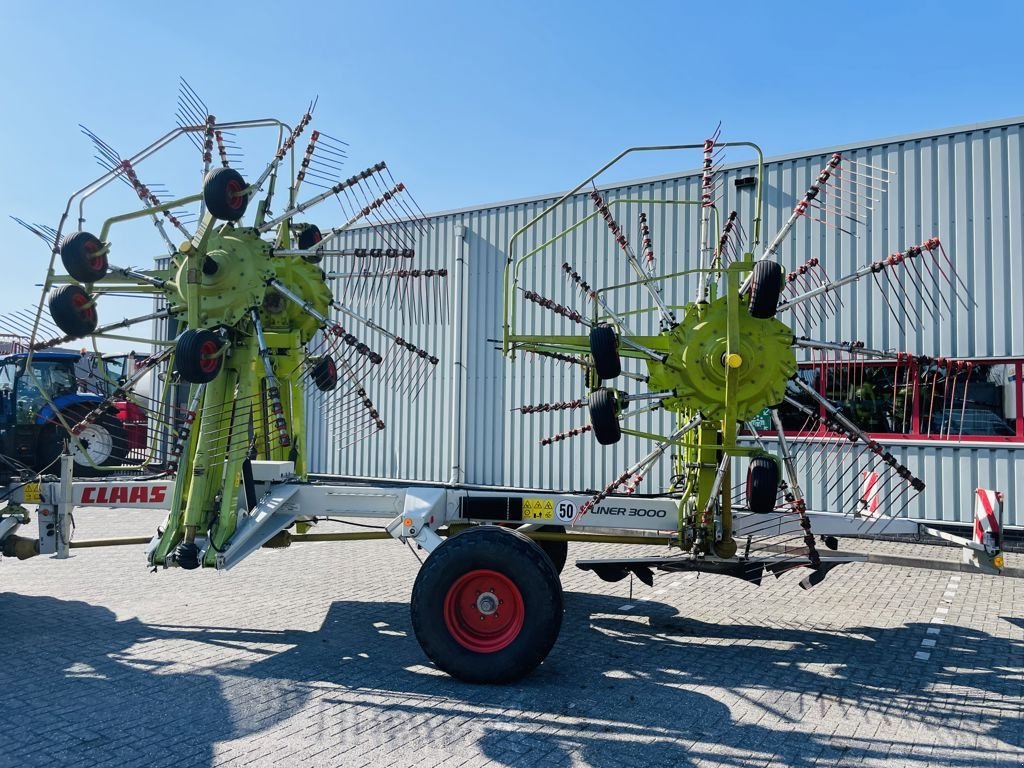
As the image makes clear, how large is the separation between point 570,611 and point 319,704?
314 cm

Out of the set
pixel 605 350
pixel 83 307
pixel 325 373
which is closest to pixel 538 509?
pixel 605 350

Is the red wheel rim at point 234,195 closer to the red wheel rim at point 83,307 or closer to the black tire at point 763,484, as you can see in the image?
the red wheel rim at point 83,307

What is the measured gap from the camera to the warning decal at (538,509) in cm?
652

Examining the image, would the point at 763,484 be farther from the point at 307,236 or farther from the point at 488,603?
the point at 307,236

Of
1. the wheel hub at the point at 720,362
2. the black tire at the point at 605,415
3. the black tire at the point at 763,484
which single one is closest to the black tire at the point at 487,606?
the black tire at the point at 605,415

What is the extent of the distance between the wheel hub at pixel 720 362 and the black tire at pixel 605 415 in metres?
0.86

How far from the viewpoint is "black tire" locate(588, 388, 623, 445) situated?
5996 millimetres

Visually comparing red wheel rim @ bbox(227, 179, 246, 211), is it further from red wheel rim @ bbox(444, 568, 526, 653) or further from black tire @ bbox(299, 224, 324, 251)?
red wheel rim @ bbox(444, 568, 526, 653)

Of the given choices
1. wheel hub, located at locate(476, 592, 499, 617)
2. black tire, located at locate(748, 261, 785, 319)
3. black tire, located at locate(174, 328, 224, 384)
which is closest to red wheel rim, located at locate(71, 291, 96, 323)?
black tire, located at locate(174, 328, 224, 384)

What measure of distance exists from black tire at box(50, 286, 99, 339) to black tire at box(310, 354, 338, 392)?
1.95 metres

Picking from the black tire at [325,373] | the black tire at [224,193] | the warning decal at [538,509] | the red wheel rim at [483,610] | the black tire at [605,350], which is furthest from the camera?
the black tire at [325,373]

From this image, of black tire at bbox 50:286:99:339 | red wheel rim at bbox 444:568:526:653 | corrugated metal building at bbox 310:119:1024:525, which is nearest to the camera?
red wheel rim at bbox 444:568:526:653

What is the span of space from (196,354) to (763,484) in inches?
168

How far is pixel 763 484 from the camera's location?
596cm
